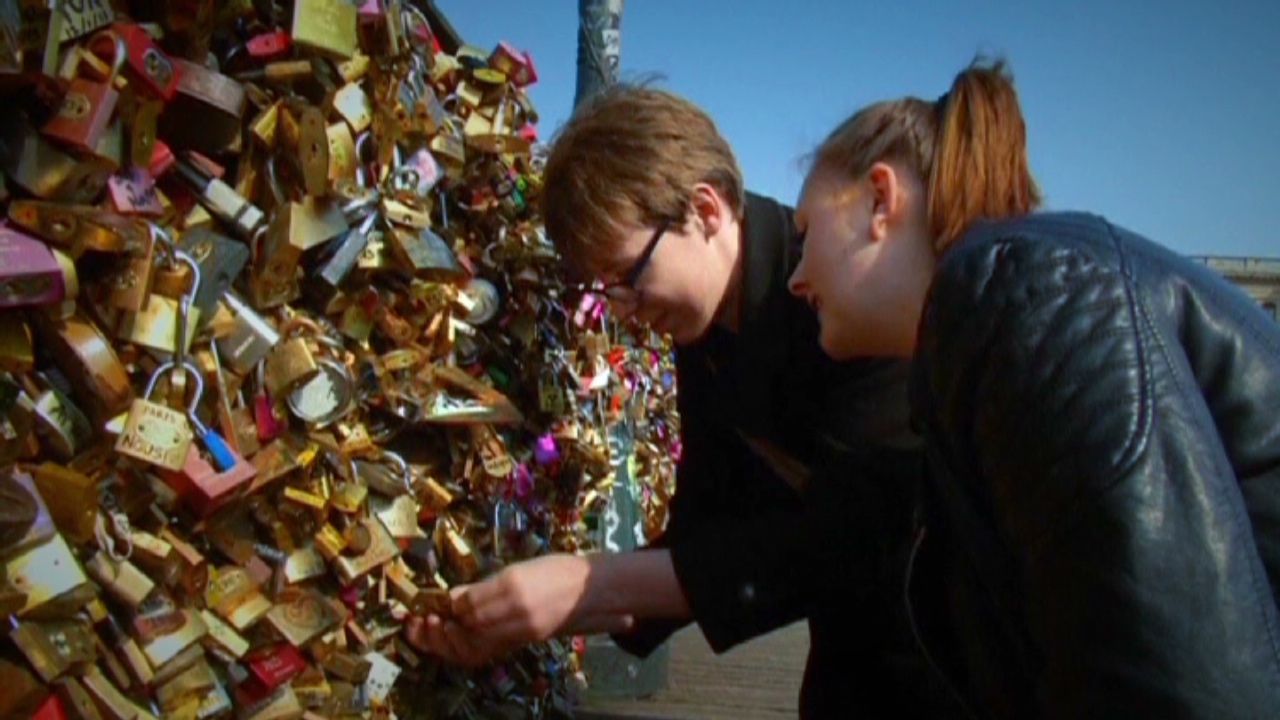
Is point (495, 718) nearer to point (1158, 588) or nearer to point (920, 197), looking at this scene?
point (920, 197)

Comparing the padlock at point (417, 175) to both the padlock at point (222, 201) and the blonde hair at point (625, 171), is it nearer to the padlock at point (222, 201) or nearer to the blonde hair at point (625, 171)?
the blonde hair at point (625, 171)

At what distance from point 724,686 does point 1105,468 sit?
282cm

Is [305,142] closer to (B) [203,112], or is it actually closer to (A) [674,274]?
(B) [203,112]

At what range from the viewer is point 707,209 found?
188 centimetres

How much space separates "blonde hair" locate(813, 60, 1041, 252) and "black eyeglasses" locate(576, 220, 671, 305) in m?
0.56

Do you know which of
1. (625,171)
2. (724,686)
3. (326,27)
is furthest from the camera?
(724,686)

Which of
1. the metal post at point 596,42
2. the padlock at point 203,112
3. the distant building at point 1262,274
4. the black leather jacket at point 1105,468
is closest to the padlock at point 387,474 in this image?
the padlock at point 203,112

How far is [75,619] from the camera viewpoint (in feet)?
3.54

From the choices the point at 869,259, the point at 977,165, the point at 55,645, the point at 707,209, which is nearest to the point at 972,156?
the point at 977,165

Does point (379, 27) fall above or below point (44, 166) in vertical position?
above

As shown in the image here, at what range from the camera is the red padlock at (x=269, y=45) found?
4.47ft

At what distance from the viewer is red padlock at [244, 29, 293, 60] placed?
136 centimetres

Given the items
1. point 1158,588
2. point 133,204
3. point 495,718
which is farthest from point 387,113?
point 1158,588

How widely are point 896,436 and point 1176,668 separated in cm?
109
